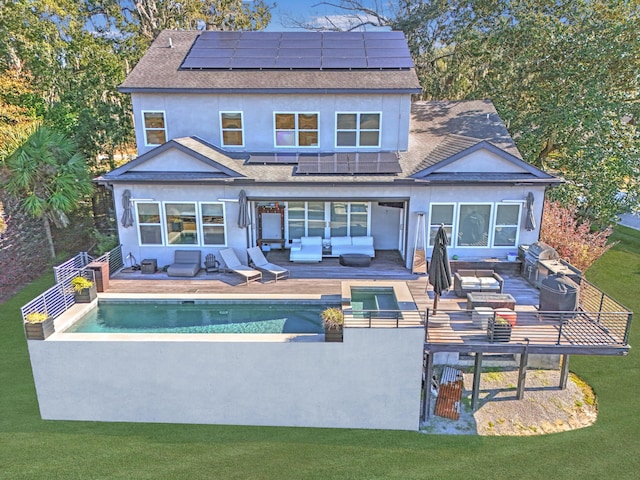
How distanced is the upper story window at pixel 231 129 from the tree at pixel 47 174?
26.4 feet

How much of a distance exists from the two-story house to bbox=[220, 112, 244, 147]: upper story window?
4 cm

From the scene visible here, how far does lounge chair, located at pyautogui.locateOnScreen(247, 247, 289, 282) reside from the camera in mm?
15254

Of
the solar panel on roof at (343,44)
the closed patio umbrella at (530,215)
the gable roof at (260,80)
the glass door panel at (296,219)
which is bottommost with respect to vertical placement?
the glass door panel at (296,219)

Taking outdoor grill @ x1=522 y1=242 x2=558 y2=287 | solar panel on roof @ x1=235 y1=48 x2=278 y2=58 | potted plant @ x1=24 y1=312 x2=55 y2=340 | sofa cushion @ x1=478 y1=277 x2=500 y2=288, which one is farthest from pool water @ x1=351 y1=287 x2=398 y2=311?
solar panel on roof @ x1=235 y1=48 x2=278 y2=58

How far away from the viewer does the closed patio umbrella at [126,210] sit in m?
15.6

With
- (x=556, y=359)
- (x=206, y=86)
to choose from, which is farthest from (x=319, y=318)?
(x=206, y=86)

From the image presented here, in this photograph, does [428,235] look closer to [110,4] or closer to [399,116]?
[399,116]

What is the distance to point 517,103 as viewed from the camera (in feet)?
81.9

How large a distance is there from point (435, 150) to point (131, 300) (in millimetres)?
12453

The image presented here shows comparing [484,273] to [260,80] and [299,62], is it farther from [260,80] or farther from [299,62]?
[299,62]

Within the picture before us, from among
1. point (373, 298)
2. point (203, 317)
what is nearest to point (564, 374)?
point (373, 298)

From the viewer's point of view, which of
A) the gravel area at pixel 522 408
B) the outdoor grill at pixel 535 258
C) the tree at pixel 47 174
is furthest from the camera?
the tree at pixel 47 174

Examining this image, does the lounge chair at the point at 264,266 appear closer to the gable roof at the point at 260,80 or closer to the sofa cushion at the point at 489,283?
the gable roof at the point at 260,80

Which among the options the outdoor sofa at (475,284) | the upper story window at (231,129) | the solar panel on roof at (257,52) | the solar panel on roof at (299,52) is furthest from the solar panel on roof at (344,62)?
the outdoor sofa at (475,284)
